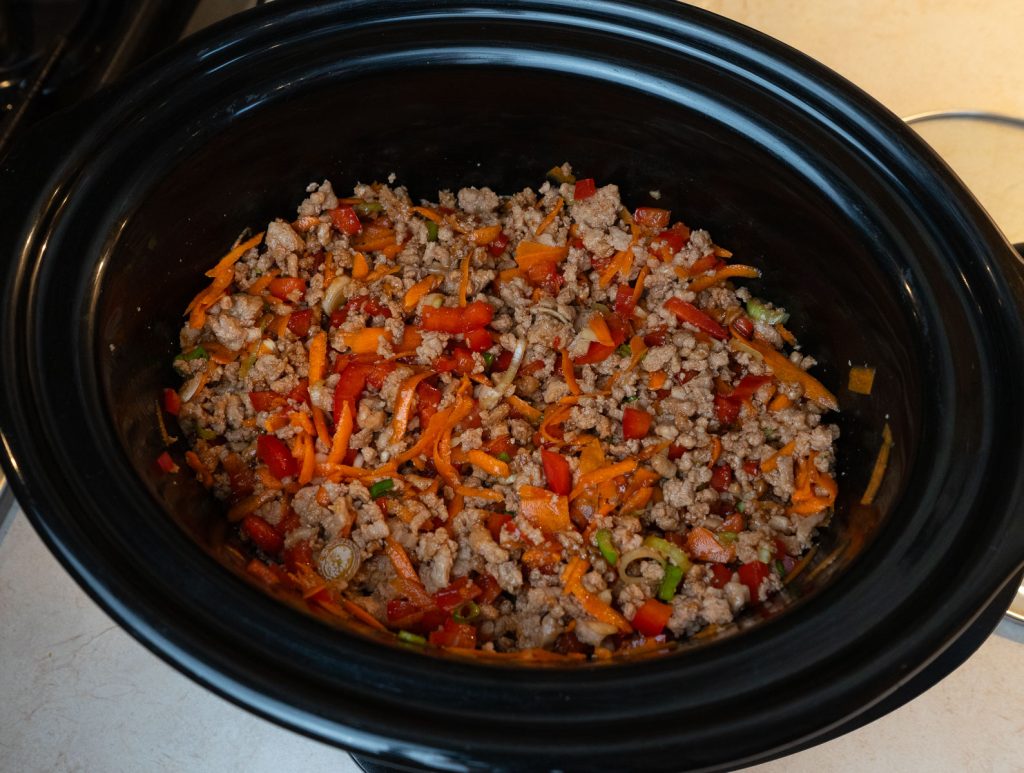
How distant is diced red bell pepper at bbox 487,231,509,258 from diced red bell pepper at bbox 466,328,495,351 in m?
0.18

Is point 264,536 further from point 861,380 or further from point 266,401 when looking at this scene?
point 861,380

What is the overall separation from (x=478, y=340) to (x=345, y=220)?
0.32 metres

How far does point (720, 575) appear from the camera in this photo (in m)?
1.32

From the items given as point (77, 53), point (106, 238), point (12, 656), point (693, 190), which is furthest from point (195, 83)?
point (12, 656)

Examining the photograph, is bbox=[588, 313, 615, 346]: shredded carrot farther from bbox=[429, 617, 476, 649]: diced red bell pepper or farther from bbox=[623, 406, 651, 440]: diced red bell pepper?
bbox=[429, 617, 476, 649]: diced red bell pepper

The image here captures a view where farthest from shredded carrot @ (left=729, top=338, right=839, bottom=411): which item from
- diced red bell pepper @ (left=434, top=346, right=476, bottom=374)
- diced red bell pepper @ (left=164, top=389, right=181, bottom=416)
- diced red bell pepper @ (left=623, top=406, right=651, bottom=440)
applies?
diced red bell pepper @ (left=164, top=389, right=181, bottom=416)

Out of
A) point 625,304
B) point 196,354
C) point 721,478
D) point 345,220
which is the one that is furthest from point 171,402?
point 721,478

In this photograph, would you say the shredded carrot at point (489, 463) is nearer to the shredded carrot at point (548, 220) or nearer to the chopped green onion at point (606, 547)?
the chopped green onion at point (606, 547)

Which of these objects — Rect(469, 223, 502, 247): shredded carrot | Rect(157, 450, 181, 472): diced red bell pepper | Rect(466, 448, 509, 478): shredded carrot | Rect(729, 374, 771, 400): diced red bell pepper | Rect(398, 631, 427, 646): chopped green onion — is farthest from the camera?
Rect(469, 223, 502, 247): shredded carrot

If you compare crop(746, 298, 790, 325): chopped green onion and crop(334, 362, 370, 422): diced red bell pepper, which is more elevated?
crop(746, 298, 790, 325): chopped green onion

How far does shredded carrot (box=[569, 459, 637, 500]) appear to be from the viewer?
1.37 metres

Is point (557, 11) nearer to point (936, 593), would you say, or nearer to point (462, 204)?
point (462, 204)

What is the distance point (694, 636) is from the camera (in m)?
1.24

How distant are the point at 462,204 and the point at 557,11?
371 millimetres
